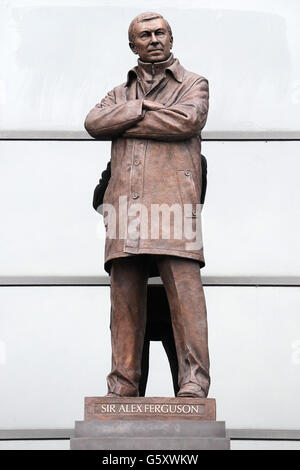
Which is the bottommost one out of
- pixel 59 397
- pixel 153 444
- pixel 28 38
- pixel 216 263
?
pixel 153 444

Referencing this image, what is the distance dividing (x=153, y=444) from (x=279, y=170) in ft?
12.0

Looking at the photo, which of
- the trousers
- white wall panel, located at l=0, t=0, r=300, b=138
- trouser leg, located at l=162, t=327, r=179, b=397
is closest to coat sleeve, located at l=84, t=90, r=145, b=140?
the trousers

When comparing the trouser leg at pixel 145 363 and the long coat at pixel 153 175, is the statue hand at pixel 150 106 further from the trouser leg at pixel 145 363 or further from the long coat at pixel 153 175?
the trouser leg at pixel 145 363

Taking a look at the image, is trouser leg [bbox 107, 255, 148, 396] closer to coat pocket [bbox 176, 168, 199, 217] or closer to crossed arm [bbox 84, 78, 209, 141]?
coat pocket [bbox 176, 168, 199, 217]

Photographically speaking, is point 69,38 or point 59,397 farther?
point 69,38

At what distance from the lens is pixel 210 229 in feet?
47.5

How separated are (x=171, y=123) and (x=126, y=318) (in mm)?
1339

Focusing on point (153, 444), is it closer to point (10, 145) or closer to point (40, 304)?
point (40, 304)

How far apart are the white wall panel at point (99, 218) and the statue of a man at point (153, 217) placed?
187 cm

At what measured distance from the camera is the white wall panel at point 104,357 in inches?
549

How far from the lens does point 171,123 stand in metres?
12.4

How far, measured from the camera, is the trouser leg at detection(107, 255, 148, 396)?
40.7ft

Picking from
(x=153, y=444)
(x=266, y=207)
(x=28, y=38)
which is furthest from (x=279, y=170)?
(x=153, y=444)

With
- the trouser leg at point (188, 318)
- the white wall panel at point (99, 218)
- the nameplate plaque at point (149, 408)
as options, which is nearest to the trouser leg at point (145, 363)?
the white wall panel at point (99, 218)
